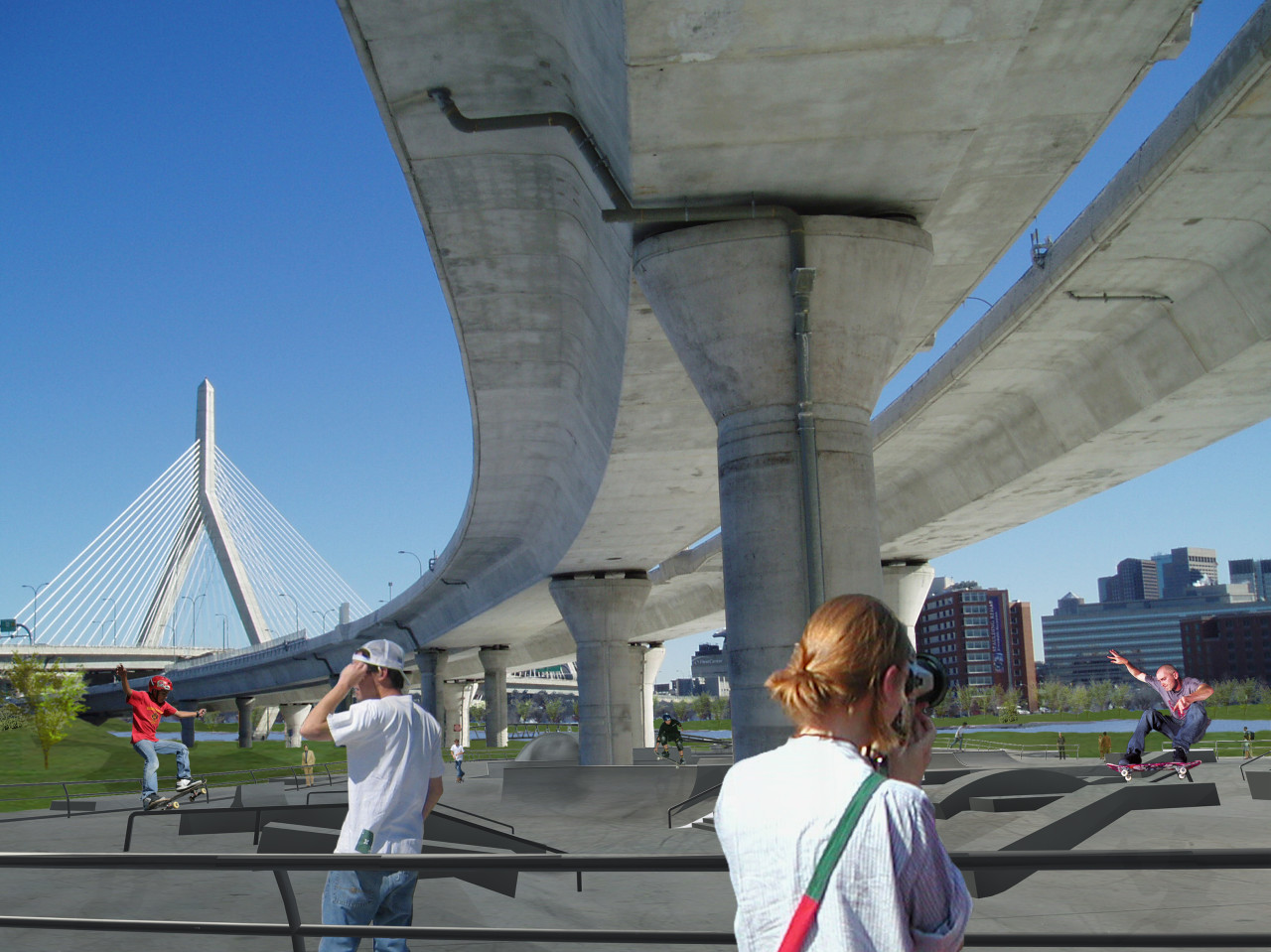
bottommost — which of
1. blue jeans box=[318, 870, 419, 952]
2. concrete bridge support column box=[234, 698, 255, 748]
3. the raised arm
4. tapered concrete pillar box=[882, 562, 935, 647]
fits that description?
concrete bridge support column box=[234, 698, 255, 748]

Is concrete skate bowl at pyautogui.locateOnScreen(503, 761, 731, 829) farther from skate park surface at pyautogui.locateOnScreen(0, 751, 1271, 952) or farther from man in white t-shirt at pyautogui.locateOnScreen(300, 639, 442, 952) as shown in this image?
man in white t-shirt at pyautogui.locateOnScreen(300, 639, 442, 952)

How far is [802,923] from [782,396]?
10039 millimetres

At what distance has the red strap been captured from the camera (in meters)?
2.11

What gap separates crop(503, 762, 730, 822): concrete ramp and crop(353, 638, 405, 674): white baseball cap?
18074 mm

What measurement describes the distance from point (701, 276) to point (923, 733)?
9.82 metres

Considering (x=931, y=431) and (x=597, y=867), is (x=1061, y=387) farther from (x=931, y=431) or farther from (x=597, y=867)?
(x=597, y=867)

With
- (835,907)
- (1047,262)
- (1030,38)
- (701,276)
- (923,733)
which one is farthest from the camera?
(1047,262)

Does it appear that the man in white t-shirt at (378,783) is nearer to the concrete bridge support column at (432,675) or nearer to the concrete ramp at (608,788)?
the concrete ramp at (608,788)

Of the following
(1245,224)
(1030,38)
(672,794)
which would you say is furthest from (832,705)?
Result: (672,794)

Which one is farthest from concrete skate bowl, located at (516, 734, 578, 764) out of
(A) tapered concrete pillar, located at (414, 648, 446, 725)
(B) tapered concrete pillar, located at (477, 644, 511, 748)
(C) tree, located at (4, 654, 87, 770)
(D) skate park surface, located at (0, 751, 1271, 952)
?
(B) tapered concrete pillar, located at (477, 644, 511, 748)

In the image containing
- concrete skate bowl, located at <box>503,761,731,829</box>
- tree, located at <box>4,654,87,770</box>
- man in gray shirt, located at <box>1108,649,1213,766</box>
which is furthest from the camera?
tree, located at <box>4,654,87,770</box>

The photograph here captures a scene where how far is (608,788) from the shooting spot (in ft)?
81.3

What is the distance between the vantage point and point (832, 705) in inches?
90.6

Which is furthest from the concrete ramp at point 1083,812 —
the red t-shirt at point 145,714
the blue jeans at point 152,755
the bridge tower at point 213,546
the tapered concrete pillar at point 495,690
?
the bridge tower at point 213,546
